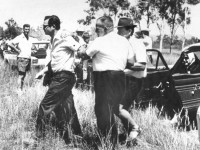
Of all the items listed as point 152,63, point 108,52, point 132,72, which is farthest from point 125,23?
point 152,63

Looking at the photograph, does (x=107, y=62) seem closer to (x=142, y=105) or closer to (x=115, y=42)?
(x=115, y=42)

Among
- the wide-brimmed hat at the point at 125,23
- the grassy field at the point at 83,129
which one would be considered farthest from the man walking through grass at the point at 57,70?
the wide-brimmed hat at the point at 125,23

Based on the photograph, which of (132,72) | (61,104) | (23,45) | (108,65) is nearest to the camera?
(108,65)

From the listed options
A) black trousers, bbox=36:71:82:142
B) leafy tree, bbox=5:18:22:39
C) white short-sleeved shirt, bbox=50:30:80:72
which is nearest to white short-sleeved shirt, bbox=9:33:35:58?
black trousers, bbox=36:71:82:142

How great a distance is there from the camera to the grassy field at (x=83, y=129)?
4438mm

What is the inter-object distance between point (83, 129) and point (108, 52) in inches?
64.4

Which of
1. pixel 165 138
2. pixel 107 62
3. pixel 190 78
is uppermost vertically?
pixel 107 62

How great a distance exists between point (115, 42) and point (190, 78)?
5.92 ft

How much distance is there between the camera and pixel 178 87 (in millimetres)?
5344

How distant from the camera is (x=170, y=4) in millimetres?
34469

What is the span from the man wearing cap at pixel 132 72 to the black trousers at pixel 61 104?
732 millimetres

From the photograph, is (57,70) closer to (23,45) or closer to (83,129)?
(83,129)

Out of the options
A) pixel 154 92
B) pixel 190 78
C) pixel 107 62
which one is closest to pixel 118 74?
pixel 107 62

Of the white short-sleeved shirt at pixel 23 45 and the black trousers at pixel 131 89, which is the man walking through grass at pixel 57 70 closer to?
the black trousers at pixel 131 89
